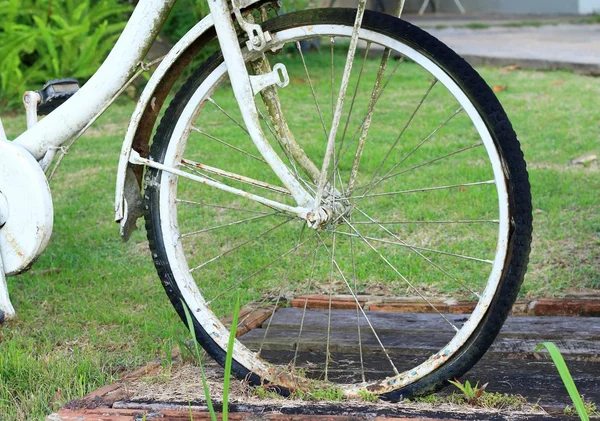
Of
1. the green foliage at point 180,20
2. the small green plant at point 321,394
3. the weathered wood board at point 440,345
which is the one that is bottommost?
the small green plant at point 321,394

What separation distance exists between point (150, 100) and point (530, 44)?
888 centimetres

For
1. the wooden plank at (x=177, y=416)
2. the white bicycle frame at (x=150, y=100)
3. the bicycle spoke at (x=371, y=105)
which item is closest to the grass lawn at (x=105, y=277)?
the wooden plank at (x=177, y=416)

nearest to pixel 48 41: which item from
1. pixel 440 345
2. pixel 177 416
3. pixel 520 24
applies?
pixel 440 345

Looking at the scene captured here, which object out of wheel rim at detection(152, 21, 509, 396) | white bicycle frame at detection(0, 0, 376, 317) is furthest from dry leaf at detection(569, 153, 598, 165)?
white bicycle frame at detection(0, 0, 376, 317)

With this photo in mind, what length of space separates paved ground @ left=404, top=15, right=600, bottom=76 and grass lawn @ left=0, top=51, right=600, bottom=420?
9.38 feet

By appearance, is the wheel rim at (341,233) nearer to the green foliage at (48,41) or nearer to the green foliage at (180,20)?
the green foliage at (48,41)

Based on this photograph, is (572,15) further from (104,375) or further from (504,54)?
(104,375)

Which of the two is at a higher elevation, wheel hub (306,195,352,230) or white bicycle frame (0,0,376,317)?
white bicycle frame (0,0,376,317)

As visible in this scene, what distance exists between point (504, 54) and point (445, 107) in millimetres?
2926

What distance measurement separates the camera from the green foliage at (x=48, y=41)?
23.7ft

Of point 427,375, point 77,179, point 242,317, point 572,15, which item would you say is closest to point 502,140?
point 427,375

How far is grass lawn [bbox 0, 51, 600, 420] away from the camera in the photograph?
2773 mm

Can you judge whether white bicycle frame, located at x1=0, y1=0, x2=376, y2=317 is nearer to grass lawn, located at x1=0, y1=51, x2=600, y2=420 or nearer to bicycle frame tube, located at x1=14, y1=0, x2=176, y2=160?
bicycle frame tube, located at x1=14, y1=0, x2=176, y2=160

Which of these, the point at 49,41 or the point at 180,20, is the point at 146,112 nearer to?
the point at 49,41
